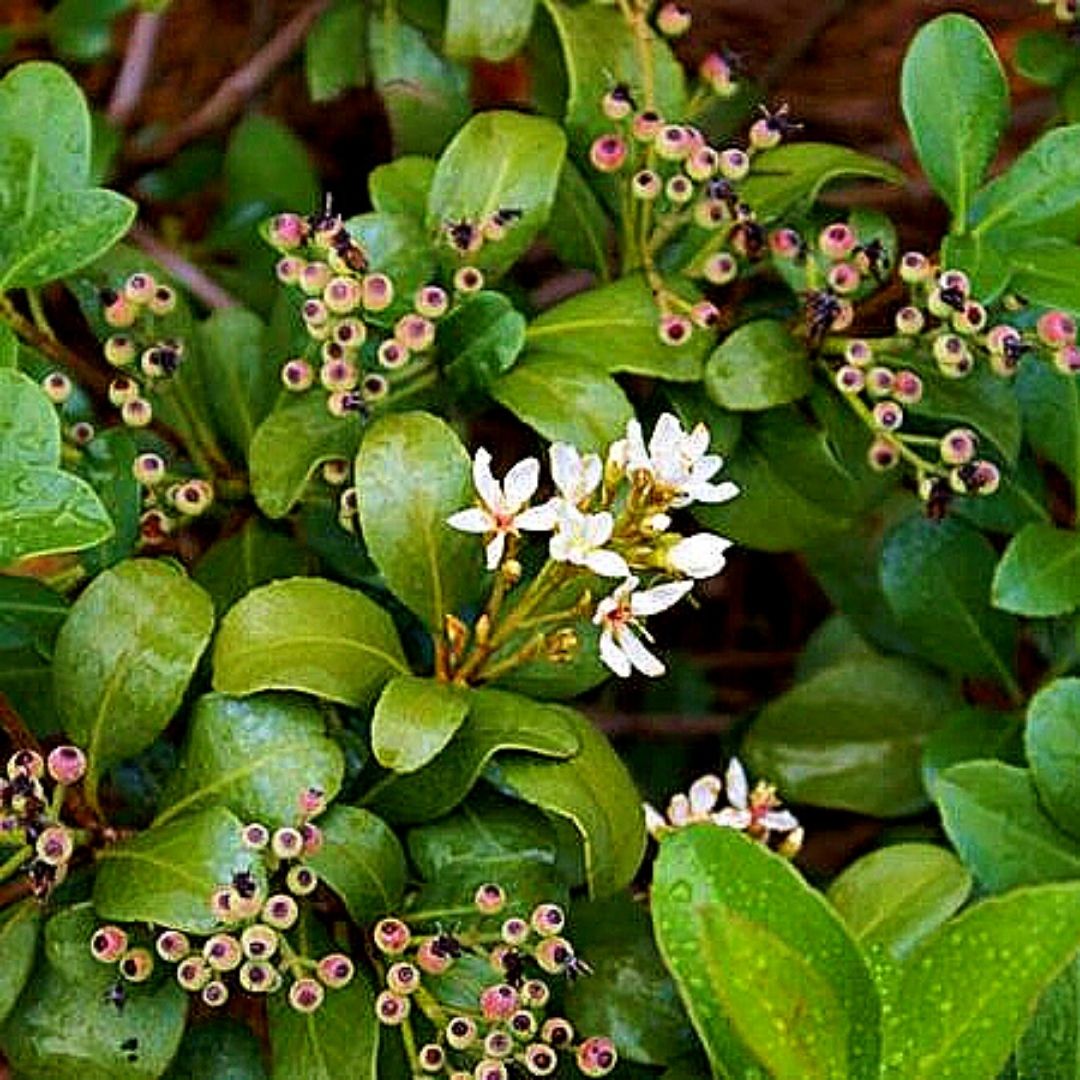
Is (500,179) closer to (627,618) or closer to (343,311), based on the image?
(343,311)

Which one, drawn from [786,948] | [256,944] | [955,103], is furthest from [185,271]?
[786,948]

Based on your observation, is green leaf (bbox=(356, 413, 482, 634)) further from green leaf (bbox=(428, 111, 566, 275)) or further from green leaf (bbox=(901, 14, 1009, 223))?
green leaf (bbox=(901, 14, 1009, 223))

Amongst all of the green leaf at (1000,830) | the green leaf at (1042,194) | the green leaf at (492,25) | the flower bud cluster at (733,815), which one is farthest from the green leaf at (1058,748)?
the green leaf at (492,25)

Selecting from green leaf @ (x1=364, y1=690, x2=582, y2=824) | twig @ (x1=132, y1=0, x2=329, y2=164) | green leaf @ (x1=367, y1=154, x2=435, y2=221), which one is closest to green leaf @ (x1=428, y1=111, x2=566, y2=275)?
green leaf @ (x1=367, y1=154, x2=435, y2=221)

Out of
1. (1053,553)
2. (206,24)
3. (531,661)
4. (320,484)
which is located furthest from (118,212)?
(206,24)

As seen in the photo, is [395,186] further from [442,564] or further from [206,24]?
[206,24]

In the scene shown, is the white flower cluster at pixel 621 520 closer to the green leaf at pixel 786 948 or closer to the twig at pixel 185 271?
the green leaf at pixel 786 948
